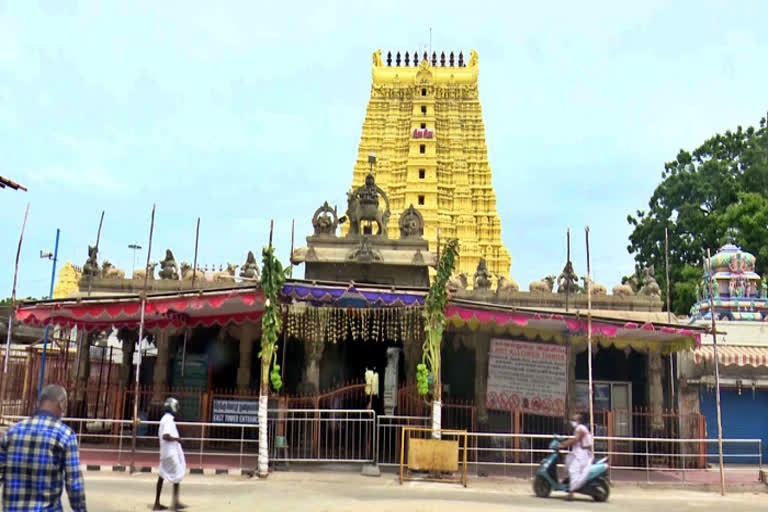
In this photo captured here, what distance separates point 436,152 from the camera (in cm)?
5416

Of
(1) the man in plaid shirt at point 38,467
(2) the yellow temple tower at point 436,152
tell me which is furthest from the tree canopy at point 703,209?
(1) the man in plaid shirt at point 38,467

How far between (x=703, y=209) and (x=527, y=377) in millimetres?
31527

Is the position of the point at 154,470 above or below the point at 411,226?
below

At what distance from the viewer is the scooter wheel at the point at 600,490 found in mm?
11562

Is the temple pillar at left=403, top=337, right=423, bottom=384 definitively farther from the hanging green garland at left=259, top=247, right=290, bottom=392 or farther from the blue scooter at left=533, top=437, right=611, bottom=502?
the blue scooter at left=533, top=437, right=611, bottom=502

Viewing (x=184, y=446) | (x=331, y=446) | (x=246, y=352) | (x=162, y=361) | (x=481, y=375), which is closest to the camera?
(x=331, y=446)

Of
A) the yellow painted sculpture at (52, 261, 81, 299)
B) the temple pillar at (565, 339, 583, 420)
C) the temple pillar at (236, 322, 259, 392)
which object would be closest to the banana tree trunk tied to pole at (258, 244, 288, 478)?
the temple pillar at (236, 322, 259, 392)

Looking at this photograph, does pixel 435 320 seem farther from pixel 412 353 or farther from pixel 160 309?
pixel 160 309

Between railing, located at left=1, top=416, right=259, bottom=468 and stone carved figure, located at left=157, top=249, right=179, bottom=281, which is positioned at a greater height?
stone carved figure, located at left=157, top=249, right=179, bottom=281

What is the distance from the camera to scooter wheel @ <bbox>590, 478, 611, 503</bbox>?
1156 cm

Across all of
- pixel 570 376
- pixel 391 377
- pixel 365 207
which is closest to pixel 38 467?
pixel 391 377

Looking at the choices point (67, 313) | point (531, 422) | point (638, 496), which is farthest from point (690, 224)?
point (67, 313)

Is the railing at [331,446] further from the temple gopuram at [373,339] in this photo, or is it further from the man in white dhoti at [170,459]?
the man in white dhoti at [170,459]

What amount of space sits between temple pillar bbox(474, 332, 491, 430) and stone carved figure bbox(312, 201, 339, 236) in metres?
5.67
